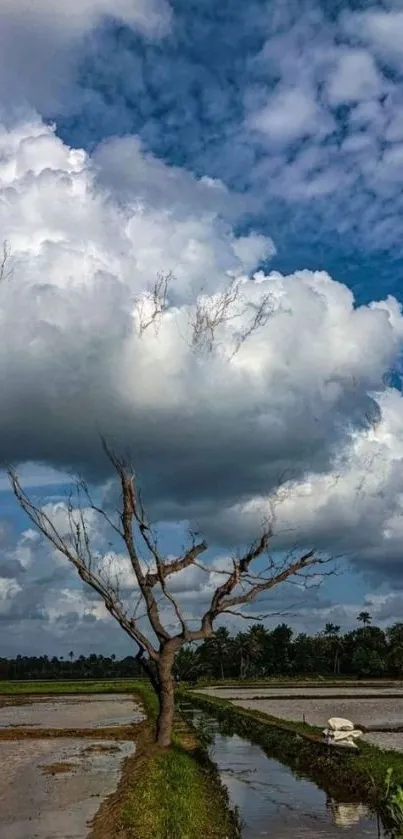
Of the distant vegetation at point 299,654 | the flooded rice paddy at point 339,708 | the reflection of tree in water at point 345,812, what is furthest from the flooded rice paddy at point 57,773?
the distant vegetation at point 299,654

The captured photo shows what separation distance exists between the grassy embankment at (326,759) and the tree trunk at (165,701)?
12.7 ft

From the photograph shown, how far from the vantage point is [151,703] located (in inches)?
2304

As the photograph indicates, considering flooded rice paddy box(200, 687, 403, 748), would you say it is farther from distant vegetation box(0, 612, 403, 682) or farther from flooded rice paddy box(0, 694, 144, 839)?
distant vegetation box(0, 612, 403, 682)

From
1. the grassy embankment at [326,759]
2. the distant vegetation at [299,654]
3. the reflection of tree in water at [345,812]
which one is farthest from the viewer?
the distant vegetation at [299,654]

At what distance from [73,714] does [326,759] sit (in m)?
34.3

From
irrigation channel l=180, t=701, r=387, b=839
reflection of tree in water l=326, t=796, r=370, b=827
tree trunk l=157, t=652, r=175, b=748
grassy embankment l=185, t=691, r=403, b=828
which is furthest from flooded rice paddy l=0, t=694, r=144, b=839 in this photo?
grassy embankment l=185, t=691, r=403, b=828

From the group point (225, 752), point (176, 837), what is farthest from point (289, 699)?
point (176, 837)

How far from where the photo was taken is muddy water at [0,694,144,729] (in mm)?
45188

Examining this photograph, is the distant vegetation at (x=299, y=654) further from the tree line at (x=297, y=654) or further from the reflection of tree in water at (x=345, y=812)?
the reflection of tree in water at (x=345, y=812)

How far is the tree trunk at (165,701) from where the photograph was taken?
24984 mm

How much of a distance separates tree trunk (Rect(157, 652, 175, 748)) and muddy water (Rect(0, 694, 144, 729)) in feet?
60.1

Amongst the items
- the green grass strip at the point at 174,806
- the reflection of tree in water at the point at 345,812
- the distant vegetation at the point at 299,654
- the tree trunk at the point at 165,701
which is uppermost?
the distant vegetation at the point at 299,654

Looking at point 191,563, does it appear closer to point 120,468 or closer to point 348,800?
point 120,468

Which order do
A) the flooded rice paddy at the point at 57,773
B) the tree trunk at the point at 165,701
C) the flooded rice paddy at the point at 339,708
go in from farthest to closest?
the flooded rice paddy at the point at 339,708
the tree trunk at the point at 165,701
the flooded rice paddy at the point at 57,773
